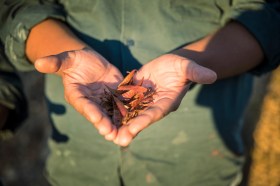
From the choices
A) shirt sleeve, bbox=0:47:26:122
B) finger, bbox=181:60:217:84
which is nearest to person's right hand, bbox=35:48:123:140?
finger, bbox=181:60:217:84

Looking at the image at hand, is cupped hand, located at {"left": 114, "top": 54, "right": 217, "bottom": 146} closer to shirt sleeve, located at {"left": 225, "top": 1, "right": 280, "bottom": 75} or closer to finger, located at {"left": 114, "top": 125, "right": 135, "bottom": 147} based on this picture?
finger, located at {"left": 114, "top": 125, "right": 135, "bottom": 147}

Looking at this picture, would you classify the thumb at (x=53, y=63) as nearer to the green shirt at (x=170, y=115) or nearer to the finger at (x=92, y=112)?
the finger at (x=92, y=112)

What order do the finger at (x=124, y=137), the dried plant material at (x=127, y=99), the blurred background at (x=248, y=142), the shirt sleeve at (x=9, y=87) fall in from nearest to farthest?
the finger at (x=124, y=137) → the dried plant material at (x=127, y=99) → the shirt sleeve at (x=9, y=87) → the blurred background at (x=248, y=142)

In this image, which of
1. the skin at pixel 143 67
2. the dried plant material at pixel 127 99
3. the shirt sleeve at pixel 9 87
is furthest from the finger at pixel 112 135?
the shirt sleeve at pixel 9 87

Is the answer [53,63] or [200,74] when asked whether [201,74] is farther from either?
[53,63]

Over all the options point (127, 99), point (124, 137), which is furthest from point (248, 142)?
point (124, 137)

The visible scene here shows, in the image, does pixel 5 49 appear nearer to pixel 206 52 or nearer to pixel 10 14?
pixel 10 14

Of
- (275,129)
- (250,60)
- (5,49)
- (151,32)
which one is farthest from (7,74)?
(275,129)
